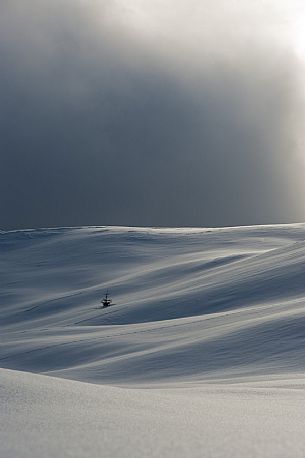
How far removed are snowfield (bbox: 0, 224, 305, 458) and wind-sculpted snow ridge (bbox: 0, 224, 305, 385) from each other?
0.06 meters

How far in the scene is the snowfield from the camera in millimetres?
3516

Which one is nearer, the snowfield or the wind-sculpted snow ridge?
the snowfield

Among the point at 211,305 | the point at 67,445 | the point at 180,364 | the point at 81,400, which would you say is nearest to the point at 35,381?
the point at 81,400

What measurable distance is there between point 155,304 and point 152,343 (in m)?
7.45

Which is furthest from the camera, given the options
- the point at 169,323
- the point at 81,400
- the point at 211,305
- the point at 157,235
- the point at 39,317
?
the point at 157,235

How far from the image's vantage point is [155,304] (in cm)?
2350

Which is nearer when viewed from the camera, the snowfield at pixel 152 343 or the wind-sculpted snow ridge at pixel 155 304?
the snowfield at pixel 152 343

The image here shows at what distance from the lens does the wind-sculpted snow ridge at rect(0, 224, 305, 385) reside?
13.4 meters

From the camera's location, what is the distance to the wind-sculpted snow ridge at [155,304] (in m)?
13.4

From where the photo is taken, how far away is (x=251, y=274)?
79.3 ft

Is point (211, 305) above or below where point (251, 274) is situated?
below

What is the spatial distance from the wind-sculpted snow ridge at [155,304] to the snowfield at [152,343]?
0.21 feet

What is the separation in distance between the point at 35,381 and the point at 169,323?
1428 centimetres

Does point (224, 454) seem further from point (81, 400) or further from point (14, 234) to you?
point (14, 234)
